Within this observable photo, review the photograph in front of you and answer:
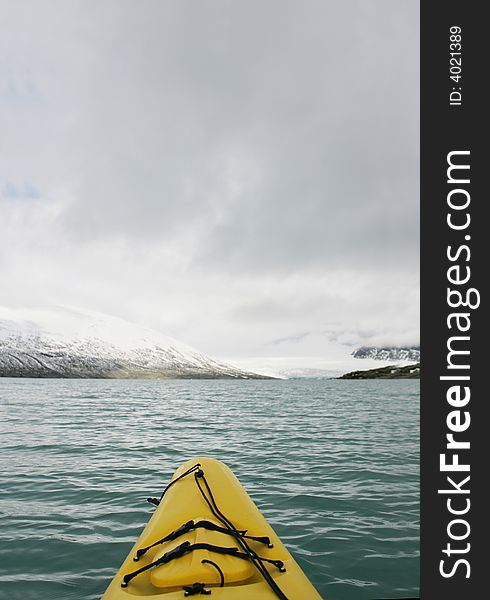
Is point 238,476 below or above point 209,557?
below

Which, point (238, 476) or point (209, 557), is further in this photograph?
point (238, 476)

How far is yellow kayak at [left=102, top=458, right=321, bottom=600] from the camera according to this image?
3.82 meters

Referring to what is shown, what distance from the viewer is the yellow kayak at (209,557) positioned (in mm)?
3822

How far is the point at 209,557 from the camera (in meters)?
4.16

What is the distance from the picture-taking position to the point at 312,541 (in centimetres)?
654

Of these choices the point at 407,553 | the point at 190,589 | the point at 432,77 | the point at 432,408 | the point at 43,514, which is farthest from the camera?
the point at 43,514

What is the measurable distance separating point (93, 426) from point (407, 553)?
55.1 ft

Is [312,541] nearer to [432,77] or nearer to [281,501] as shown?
[281,501]

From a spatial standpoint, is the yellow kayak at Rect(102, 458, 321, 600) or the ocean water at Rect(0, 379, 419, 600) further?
the ocean water at Rect(0, 379, 419, 600)

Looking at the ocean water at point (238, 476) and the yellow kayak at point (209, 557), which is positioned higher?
the yellow kayak at point (209, 557)

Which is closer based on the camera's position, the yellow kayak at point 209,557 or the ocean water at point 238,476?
the yellow kayak at point 209,557

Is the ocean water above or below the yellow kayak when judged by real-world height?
below

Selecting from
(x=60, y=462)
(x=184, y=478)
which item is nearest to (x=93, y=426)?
(x=60, y=462)

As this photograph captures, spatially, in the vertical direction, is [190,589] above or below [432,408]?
below
